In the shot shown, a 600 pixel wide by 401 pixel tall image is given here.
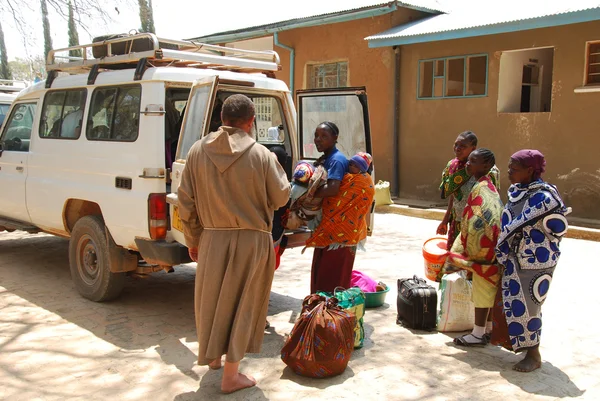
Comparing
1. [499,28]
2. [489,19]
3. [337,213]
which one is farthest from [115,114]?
[489,19]

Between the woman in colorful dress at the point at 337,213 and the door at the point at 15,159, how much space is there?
3.48 metres

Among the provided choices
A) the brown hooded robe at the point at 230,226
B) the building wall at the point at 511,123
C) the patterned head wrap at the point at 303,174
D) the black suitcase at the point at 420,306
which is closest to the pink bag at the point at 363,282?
the black suitcase at the point at 420,306

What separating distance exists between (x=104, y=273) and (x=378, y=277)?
289 cm

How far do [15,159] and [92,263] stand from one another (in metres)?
1.69

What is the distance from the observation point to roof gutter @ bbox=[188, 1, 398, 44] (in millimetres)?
11758

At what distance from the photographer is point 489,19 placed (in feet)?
33.2

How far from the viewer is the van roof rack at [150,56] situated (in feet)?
16.3

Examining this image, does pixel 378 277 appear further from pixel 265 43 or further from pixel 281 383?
pixel 265 43

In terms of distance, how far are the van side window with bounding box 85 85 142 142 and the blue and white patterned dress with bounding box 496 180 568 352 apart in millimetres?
3031

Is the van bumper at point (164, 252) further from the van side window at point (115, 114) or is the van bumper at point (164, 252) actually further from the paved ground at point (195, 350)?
the van side window at point (115, 114)

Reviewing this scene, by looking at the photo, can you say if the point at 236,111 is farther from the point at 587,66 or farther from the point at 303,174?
the point at 587,66

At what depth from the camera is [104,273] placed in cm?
516

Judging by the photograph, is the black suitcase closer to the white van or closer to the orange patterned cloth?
the orange patterned cloth

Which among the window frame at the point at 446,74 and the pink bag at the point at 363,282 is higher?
the window frame at the point at 446,74
